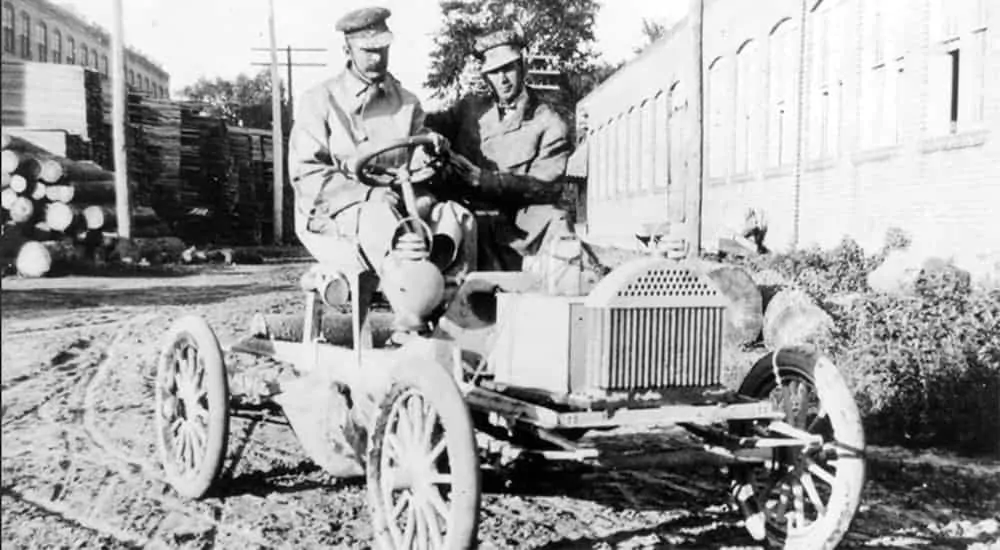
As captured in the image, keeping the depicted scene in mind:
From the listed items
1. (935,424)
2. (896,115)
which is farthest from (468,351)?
(896,115)

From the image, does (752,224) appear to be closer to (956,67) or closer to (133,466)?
(956,67)

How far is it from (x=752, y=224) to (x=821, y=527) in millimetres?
15369

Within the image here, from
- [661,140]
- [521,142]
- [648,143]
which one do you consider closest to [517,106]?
[521,142]

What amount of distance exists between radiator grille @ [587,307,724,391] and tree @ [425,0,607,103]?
1.88 metres

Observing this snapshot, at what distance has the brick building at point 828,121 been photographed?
12.2 metres

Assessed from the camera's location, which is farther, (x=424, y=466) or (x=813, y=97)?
(x=813, y=97)

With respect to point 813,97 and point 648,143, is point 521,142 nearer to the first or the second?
point 813,97

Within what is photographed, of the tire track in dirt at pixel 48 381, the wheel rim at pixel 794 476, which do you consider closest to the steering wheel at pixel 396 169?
the wheel rim at pixel 794 476

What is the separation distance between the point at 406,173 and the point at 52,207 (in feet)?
42.7

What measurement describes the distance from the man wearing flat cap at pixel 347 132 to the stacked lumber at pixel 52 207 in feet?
28.0

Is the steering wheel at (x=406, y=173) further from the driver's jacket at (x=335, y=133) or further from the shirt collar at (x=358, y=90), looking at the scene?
the shirt collar at (x=358, y=90)

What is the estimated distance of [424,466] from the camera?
4.06 m

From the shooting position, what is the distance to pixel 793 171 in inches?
742

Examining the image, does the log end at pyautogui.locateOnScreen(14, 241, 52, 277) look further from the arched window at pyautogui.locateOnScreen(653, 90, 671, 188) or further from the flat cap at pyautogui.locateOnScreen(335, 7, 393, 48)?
the arched window at pyautogui.locateOnScreen(653, 90, 671, 188)
